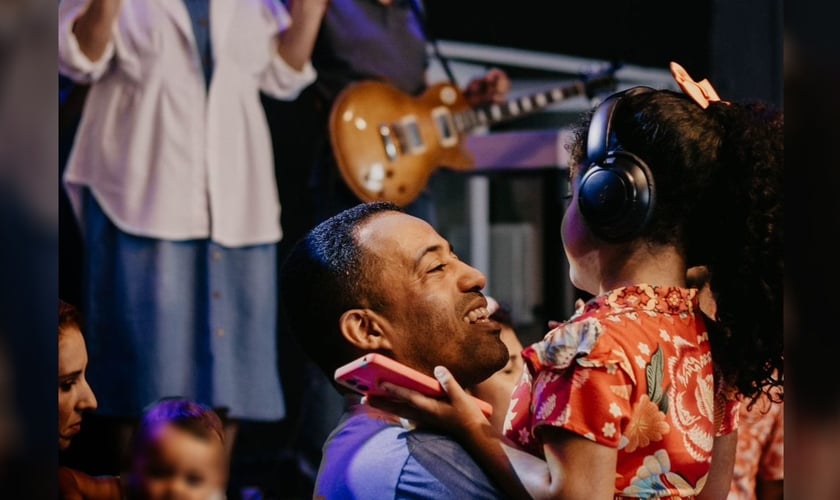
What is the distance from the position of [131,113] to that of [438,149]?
0.90 meters

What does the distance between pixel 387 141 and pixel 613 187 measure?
1.56 m

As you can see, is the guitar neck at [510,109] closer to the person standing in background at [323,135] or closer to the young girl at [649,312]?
the person standing in background at [323,135]

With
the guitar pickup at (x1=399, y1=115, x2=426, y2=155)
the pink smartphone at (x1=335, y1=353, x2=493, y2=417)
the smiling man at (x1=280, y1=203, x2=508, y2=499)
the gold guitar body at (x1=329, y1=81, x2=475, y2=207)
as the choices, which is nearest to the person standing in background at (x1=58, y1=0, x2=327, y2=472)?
the gold guitar body at (x1=329, y1=81, x2=475, y2=207)

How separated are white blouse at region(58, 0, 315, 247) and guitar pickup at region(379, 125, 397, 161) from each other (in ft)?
0.94

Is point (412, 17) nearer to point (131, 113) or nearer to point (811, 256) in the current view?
point (131, 113)

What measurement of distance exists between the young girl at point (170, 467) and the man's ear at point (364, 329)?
96 centimetres

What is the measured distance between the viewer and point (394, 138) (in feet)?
9.99

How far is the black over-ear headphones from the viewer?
1538mm

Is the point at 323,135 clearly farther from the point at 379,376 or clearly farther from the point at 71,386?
the point at 379,376

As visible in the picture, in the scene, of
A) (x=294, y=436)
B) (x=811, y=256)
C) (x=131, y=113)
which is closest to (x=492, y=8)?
(x=131, y=113)

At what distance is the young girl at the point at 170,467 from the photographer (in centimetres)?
250

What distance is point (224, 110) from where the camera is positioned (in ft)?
9.70

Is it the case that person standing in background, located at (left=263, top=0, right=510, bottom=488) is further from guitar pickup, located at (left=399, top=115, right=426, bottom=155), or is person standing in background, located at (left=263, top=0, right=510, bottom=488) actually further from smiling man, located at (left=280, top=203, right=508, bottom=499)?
smiling man, located at (left=280, top=203, right=508, bottom=499)

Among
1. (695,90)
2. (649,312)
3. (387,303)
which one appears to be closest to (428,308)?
(387,303)
